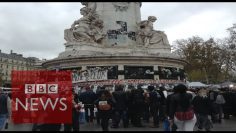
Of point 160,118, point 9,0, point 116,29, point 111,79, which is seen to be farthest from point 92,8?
point 9,0

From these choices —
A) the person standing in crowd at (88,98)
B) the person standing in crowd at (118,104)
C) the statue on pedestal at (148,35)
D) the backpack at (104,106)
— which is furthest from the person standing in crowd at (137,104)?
the statue on pedestal at (148,35)

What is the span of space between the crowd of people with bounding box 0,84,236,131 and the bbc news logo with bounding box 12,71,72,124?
66cm

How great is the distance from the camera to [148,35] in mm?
41500

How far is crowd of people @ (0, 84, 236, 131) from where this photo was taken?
11.5m

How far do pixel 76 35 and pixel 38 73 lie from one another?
101 ft

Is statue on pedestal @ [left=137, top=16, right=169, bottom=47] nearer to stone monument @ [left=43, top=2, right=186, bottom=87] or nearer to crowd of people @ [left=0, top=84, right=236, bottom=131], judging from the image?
stone monument @ [left=43, top=2, right=186, bottom=87]

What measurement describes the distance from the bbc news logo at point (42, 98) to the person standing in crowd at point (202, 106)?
597cm

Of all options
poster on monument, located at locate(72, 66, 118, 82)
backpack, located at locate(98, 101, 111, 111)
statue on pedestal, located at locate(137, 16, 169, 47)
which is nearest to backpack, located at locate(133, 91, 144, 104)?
backpack, located at locate(98, 101, 111, 111)

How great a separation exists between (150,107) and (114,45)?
21.6 metres

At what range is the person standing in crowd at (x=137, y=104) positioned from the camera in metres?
18.7

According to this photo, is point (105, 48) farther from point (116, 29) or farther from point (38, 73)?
point (38, 73)

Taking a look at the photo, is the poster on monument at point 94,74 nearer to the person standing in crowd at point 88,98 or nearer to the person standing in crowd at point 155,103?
the person standing in crowd at point 88,98

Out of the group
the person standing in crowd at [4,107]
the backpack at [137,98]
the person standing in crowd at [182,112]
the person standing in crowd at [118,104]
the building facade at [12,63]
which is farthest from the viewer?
the building facade at [12,63]

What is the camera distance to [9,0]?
13773 mm
